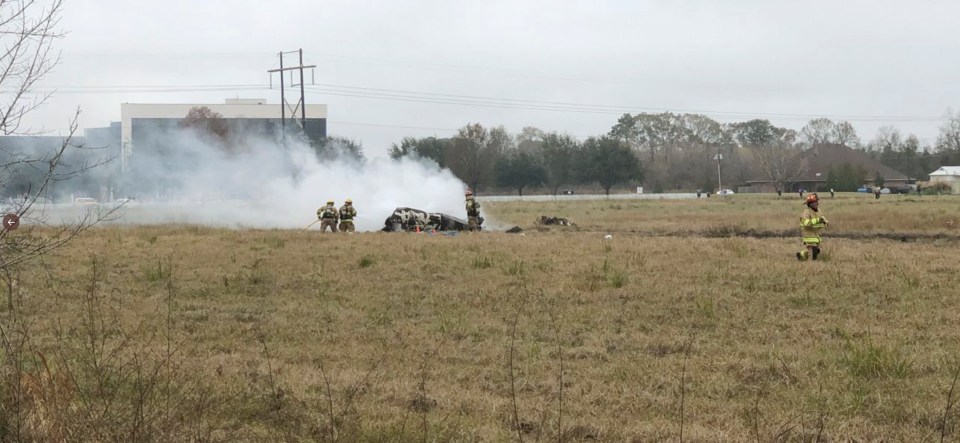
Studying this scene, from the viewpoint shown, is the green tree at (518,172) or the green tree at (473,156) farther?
the green tree at (518,172)

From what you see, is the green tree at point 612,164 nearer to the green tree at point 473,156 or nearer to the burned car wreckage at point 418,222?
the green tree at point 473,156

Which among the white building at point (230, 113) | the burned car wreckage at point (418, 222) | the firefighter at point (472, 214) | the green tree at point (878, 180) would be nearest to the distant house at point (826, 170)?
the green tree at point (878, 180)

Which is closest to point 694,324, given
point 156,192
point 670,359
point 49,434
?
point 670,359

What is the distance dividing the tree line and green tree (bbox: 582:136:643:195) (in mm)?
101

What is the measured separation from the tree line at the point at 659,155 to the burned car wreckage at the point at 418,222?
3383 cm

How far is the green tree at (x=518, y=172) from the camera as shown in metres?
74.6

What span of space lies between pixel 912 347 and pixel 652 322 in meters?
2.99

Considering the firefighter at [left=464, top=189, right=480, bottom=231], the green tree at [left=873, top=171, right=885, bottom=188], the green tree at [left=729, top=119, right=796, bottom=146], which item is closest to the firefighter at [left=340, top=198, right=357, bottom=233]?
the firefighter at [left=464, top=189, right=480, bottom=231]

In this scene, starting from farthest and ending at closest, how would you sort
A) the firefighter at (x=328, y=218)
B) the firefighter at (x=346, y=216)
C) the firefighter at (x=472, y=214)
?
the firefighter at (x=472, y=214) → the firefighter at (x=328, y=218) → the firefighter at (x=346, y=216)

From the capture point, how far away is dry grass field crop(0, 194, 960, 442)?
5.43m

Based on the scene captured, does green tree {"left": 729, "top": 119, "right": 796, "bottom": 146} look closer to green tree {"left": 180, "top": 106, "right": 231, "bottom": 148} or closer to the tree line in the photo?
the tree line

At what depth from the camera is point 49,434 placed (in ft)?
15.5

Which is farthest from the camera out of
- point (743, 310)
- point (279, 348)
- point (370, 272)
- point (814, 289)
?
point (370, 272)

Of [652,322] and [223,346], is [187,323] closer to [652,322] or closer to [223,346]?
[223,346]
